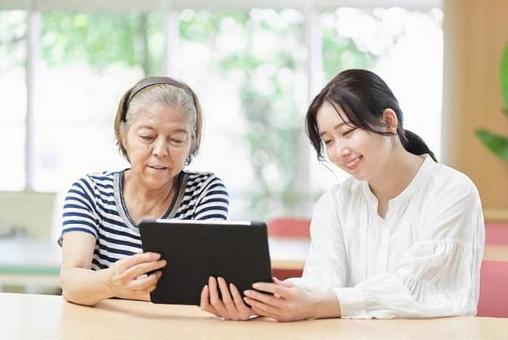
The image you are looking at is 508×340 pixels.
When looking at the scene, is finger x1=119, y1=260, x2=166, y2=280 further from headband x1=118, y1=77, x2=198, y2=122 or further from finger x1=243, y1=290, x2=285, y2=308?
headband x1=118, y1=77, x2=198, y2=122

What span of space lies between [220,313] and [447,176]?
61 cm

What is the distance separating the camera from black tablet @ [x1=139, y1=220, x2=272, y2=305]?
1928 millimetres

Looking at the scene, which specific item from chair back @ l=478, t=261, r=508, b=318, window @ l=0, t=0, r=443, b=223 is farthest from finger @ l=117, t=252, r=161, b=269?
window @ l=0, t=0, r=443, b=223

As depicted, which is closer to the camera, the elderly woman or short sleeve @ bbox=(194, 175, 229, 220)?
the elderly woman

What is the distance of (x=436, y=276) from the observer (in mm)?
2094

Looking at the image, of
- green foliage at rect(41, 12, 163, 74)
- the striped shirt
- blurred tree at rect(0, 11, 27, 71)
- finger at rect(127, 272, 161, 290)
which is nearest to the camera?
finger at rect(127, 272, 161, 290)

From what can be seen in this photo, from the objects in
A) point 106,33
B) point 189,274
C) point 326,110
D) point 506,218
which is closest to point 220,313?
point 189,274

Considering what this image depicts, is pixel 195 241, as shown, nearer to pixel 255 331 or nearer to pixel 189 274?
pixel 189 274

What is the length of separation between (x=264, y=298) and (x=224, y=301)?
0.09 m

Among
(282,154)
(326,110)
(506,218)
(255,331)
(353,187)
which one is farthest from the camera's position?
(282,154)

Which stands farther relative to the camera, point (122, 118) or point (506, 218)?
point (506, 218)

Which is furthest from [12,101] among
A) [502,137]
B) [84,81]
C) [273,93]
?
[502,137]

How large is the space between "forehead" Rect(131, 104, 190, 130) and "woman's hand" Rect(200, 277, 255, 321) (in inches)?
17.6

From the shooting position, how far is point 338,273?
2.26 m
